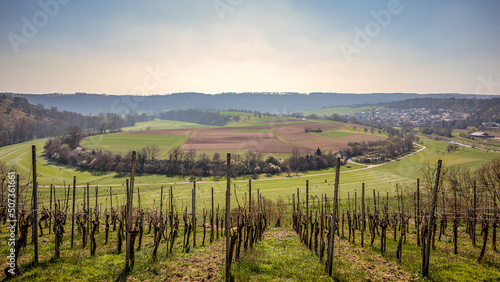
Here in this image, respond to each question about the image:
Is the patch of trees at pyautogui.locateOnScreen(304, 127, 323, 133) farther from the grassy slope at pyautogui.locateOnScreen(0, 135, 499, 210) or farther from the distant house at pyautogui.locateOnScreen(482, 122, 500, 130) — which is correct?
the distant house at pyautogui.locateOnScreen(482, 122, 500, 130)

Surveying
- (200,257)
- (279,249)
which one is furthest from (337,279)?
(200,257)

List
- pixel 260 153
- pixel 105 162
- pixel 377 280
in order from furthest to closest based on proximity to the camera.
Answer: pixel 260 153 → pixel 105 162 → pixel 377 280

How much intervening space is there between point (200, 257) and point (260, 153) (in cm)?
5885

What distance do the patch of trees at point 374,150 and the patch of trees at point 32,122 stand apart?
92.2 metres

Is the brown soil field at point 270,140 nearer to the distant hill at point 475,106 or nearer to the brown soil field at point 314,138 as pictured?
the brown soil field at point 314,138

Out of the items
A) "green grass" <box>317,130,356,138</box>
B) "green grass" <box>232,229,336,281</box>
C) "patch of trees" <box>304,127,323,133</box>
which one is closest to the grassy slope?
"green grass" <box>232,229,336,281</box>

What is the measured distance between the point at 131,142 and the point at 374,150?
7474 centimetres

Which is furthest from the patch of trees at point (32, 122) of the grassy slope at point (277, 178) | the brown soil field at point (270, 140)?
the brown soil field at point (270, 140)

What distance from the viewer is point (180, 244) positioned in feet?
42.5

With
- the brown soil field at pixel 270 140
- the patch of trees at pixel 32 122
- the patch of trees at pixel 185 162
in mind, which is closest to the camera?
Result: the patch of trees at pixel 185 162

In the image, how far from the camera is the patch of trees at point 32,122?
259 ft

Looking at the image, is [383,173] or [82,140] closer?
[383,173]

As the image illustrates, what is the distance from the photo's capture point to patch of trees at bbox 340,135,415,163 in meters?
73.1

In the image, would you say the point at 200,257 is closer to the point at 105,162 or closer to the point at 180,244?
the point at 180,244
